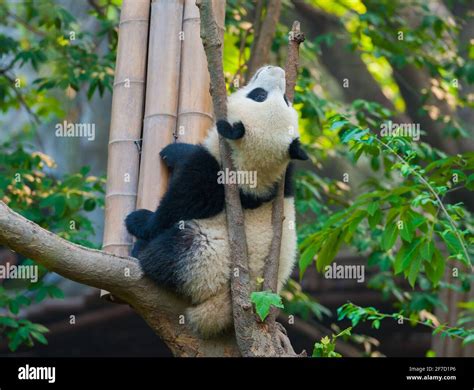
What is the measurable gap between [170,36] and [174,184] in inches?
42.8

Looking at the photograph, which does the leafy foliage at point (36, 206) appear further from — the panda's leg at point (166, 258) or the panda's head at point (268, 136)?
the panda's head at point (268, 136)

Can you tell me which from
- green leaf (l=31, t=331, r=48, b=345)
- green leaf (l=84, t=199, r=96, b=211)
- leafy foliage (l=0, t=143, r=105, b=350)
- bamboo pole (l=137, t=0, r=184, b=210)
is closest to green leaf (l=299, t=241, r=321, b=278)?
bamboo pole (l=137, t=0, r=184, b=210)

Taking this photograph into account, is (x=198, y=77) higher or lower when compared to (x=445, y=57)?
lower

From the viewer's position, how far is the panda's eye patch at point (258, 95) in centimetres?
493

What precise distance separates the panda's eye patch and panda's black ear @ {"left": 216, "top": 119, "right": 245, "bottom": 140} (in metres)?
0.34

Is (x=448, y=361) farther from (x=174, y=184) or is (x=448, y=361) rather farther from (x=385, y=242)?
(x=174, y=184)

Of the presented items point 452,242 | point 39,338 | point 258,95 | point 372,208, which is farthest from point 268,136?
point 39,338

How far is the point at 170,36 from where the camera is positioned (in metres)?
5.21

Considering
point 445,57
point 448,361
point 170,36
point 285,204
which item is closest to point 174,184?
point 285,204

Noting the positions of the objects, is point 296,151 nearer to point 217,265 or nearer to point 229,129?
point 229,129

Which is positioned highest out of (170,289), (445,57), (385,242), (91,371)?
(445,57)

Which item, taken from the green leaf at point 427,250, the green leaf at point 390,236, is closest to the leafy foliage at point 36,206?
the green leaf at point 390,236

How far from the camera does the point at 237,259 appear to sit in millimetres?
4445

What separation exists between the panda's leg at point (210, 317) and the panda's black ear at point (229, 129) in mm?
996
